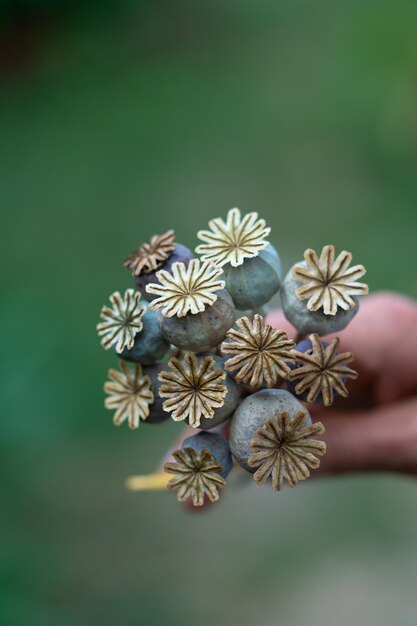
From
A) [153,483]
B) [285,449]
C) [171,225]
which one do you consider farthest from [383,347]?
[171,225]

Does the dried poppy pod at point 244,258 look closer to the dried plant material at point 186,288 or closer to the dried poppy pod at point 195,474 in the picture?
the dried plant material at point 186,288

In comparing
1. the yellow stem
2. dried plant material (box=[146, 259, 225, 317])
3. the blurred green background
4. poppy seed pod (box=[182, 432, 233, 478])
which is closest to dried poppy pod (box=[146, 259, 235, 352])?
dried plant material (box=[146, 259, 225, 317])

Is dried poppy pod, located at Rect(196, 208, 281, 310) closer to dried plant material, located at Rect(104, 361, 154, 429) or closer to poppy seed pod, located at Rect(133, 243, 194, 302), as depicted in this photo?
poppy seed pod, located at Rect(133, 243, 194, 302)

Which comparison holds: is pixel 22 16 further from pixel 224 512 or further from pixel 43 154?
pixel 224 512

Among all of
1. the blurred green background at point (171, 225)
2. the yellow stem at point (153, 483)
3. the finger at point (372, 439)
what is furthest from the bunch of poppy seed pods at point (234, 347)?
the blurred green background at point (171, 225)

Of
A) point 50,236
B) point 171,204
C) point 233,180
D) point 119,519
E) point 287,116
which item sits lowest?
point 119,519

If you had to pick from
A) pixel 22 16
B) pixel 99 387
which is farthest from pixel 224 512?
pixel 22 16

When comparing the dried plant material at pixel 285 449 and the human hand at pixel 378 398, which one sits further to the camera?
the human hand at pixel 378 398
